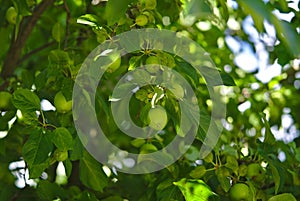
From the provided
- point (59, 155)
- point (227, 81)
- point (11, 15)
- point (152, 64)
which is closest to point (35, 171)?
point (59, 155)

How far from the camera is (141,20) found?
1.15 meters

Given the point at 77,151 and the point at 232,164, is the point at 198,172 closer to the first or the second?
the point at 232,164

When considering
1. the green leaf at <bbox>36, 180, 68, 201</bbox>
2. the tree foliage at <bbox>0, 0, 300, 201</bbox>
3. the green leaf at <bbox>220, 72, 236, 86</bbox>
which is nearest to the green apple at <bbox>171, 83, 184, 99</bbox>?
the tree foliage at <bbox>0, 0, 300, 201</bbox>

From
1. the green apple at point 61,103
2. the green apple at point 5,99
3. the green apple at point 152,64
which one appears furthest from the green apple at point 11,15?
the green apple at point 152,64

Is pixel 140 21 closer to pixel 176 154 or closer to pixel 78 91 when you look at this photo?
pixel 78 91

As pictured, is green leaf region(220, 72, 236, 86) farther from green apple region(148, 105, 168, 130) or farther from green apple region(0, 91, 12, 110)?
green apple region(0, 91, 12, 110)

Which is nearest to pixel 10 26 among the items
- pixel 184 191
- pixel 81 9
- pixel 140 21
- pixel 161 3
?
pixel 81 9

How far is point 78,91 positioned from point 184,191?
275 millimetres

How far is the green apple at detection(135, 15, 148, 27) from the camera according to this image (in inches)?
45.1

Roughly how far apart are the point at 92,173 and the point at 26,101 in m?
0.25

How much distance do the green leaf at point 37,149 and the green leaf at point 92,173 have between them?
0.55 feet

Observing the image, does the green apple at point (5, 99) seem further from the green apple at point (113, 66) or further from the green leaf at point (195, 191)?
the green leaf at point (195, 191)

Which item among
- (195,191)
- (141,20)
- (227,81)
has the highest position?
(141,20)

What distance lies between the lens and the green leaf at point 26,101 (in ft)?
3.70
